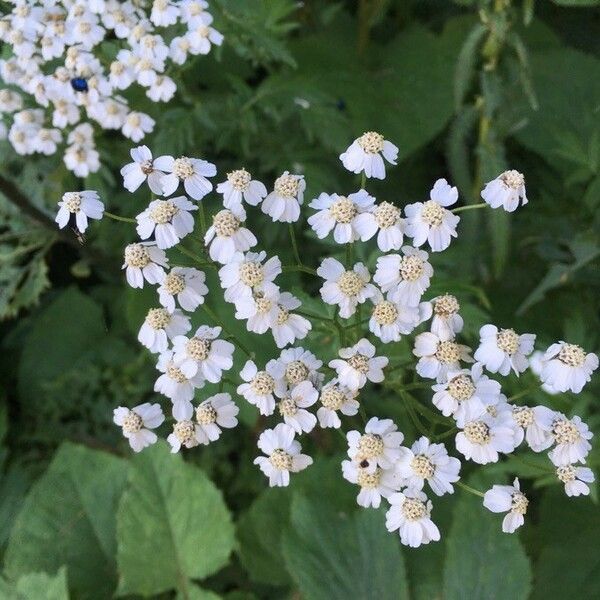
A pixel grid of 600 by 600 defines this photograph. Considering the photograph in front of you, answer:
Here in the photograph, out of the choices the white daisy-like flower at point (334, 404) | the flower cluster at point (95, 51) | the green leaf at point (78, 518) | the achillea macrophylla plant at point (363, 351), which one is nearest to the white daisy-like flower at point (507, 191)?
the achillea macrophylla plant at point (363, 351)

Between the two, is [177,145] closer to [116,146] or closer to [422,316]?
[116,146]

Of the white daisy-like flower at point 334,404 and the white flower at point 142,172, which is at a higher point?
the white flower at point 142,172

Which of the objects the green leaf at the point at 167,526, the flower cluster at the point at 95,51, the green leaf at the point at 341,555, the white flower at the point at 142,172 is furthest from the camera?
the green leaf at the point at 167,526

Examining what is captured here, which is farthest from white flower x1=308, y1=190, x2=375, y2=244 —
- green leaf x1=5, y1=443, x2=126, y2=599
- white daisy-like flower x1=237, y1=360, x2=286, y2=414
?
green leaf x1=5, y1=443, x2=126, y2=599

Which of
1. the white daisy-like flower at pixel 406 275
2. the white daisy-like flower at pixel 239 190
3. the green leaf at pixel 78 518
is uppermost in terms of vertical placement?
the white daisy-like flower at pixel 239 190

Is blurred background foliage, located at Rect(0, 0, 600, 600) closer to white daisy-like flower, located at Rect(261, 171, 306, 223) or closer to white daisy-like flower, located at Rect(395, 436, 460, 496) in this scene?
white daisy-like flower, located at Rect(261, 171, 306, 223)

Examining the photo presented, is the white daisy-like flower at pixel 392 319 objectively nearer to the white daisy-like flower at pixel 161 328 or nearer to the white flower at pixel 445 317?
the white flower at pixel 445 317
